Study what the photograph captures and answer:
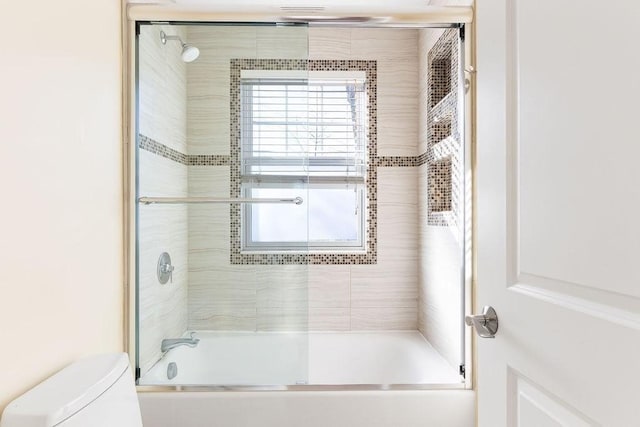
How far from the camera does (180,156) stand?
1.89 meters

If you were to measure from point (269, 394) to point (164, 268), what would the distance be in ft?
2.25

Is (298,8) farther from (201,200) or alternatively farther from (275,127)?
(201,200)

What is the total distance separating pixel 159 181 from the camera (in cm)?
189

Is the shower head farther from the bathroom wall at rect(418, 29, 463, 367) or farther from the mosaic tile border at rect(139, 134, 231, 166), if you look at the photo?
the bathroom wall at rect(418, 29, 463, 367)

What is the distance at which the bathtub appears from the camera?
5.85 ft
